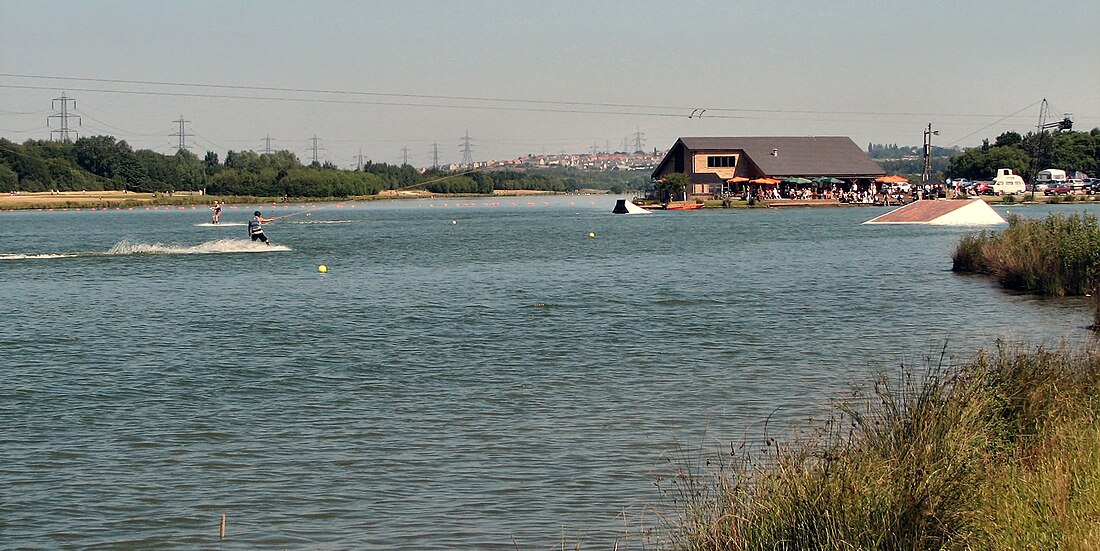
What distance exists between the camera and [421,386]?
17.6 m

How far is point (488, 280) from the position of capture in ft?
130

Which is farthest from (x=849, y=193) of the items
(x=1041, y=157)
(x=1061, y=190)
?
(x=1041, y=157)

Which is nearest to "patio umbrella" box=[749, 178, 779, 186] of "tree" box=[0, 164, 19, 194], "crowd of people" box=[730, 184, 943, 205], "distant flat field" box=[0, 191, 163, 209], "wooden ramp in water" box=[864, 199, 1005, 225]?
"crowd of people" box=[730, 184, 943, 205]

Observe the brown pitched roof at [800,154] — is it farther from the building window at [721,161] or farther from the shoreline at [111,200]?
the shoreline at [111,200]

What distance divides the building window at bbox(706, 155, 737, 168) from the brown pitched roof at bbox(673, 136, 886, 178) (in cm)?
98

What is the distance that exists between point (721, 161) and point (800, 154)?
909 cm

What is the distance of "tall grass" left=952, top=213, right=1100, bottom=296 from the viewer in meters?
28.0

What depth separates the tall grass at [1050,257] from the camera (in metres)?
28.0

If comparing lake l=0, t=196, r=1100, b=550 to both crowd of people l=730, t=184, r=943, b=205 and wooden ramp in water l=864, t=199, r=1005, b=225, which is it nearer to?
wooden ramp in water l=864, t=199, r=1005, b=225

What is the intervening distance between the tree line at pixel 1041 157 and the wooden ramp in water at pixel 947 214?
6371 centimetres

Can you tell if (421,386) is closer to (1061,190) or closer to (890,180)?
(890,180)

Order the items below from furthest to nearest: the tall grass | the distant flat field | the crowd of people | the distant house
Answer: the distant flat field, the distant house, the crowd of people, the tall grass

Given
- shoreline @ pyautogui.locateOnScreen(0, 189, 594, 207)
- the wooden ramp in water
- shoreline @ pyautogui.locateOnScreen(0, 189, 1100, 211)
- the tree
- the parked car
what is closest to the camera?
the wooden ramp in water

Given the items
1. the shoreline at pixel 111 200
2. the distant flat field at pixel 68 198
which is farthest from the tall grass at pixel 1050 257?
the distant flat field at pixel 68 198
